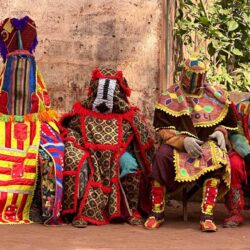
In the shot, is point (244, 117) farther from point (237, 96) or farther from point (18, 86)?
point (18, 86)

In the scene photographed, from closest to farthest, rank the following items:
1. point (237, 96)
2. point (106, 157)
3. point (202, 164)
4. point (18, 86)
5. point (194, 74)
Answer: point (202, 164) < point (194, 74) < point (106, 157) < point (18, 86) < point (237, 96)

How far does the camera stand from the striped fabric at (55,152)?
6191 millimetres

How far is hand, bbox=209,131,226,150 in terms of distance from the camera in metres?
6.24

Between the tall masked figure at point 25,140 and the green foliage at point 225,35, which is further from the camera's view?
the green foliage at point 225,35

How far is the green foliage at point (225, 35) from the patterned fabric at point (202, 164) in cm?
321

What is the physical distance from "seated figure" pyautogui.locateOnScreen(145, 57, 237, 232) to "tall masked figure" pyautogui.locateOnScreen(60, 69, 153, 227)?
31cm

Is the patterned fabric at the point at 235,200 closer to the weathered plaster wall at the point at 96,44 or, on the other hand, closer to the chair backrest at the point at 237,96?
the chair backrest at the point at 237,96

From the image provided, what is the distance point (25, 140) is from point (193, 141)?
164 cm

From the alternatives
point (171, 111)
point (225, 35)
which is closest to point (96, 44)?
point (171, 111)

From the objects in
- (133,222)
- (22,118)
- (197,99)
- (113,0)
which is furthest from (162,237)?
(113,0)

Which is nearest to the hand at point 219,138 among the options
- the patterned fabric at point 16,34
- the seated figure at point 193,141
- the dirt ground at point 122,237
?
the seated figure at point 193,141

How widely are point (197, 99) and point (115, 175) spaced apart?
1084mm

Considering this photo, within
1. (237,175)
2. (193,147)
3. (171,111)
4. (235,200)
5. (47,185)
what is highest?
(171,111)

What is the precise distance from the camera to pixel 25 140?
21.4 feet
